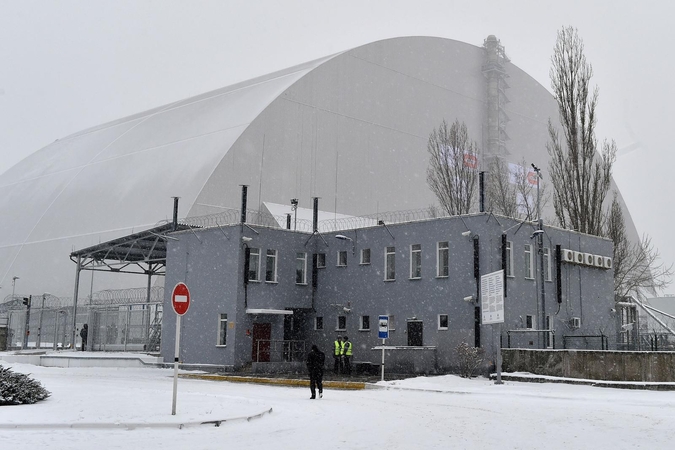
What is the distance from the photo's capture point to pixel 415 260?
4012 cm

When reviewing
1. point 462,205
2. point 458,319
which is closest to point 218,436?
point 458,319

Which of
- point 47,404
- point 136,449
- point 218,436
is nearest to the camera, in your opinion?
point 136,449

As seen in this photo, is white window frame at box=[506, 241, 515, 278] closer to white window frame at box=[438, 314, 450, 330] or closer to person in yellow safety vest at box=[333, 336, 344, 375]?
white window frame at box=[438, 314, 450, 330]

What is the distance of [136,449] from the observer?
12.7m

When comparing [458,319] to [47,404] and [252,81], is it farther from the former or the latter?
[252,81]

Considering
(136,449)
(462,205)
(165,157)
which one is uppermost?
(165,157)

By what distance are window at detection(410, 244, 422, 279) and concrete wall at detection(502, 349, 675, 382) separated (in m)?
7.75

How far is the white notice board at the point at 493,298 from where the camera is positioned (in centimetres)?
3170

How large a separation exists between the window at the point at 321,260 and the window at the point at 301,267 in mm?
680

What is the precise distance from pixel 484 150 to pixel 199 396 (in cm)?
5926

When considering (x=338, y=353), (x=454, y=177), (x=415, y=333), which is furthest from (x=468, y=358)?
(x=454, y=177)

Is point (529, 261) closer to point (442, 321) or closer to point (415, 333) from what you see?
point (442, 321)

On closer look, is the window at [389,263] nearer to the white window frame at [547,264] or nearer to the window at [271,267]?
the window at [271,267]

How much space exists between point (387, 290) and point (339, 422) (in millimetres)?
24248
